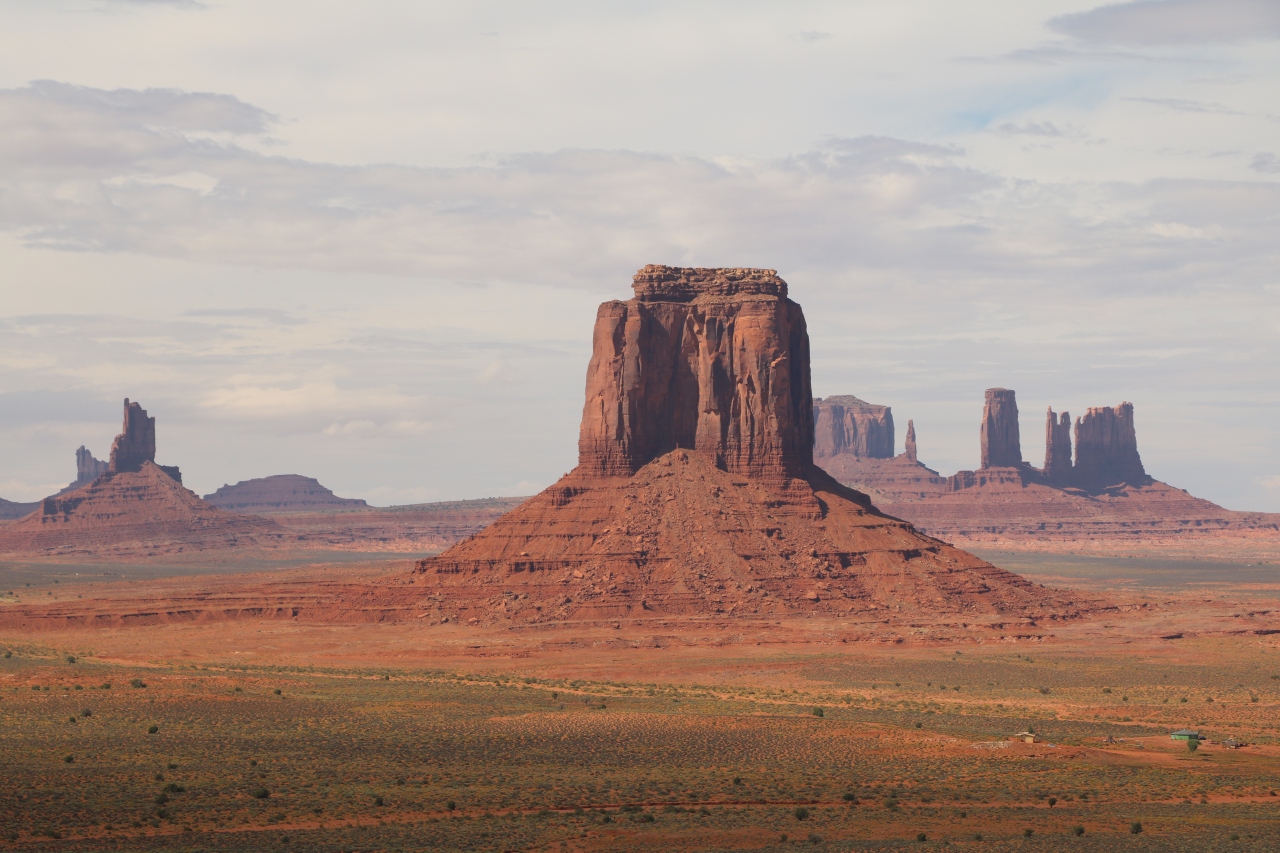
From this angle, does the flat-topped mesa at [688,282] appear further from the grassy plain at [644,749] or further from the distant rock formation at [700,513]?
the grassy plain at [644,749]

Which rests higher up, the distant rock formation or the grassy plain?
the distant rock formation

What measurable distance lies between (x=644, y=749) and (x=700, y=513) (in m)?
55.7

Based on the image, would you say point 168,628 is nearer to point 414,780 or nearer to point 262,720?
point 262,720

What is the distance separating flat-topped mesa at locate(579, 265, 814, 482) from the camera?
11331 cm

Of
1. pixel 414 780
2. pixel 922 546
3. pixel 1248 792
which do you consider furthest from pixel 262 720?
pixel 922 546

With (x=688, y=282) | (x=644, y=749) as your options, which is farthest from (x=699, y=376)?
(x=644, y=749)

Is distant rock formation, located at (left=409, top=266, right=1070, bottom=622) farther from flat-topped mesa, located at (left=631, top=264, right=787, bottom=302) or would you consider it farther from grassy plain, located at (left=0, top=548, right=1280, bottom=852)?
grassy plain, located at (left=0, top=548, right=1280, bottom=852)

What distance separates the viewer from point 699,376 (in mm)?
115188

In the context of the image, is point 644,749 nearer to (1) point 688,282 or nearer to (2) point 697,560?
(2) point 697,560

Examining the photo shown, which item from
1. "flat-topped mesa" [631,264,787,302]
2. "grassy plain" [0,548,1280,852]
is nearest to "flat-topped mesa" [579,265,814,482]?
"flat-topped mesa" [631,264,787,302]

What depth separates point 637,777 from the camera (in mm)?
48969

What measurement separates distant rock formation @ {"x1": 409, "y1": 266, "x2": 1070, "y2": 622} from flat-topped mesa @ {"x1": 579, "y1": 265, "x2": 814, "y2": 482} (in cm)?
11

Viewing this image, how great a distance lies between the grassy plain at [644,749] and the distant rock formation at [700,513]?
11.2 m

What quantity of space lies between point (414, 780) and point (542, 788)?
4.29m
